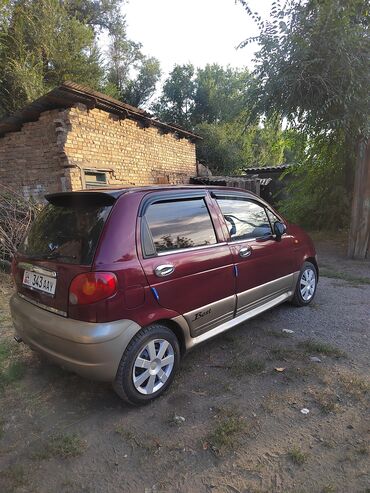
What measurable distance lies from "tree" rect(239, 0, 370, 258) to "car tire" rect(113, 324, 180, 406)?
5803mm

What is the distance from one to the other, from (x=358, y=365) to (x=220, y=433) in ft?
5.09

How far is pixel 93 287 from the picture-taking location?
2314 mm

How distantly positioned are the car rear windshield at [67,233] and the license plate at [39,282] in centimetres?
14

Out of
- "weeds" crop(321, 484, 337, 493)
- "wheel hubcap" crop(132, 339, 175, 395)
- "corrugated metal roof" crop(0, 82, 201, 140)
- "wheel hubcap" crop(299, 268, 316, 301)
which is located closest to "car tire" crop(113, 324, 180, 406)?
"wheel hubcap" crop(132, 339, 175, 395)

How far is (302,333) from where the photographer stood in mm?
3760

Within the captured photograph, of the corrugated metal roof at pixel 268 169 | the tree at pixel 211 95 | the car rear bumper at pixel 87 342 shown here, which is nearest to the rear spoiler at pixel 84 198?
the car rear bumper at pixel 87 342

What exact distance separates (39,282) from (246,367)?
1903 millimetres

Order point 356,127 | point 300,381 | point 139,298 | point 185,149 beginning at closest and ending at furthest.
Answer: point 139,298, point 300,381, point 356,127, point 185,149

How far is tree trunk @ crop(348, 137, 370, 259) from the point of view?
698 cm

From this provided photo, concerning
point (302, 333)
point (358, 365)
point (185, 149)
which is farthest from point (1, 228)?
point (185, 149)

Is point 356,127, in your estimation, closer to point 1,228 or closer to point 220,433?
point 220,433

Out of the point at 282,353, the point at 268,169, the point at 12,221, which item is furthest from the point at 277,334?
the point at 268,169

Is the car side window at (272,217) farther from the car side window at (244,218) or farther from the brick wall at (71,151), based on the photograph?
the brick wall at (71,151)

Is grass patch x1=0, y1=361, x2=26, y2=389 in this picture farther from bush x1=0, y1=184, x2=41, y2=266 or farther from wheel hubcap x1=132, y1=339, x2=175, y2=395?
bush x1=0, y1=184, x2=41, y2=266
